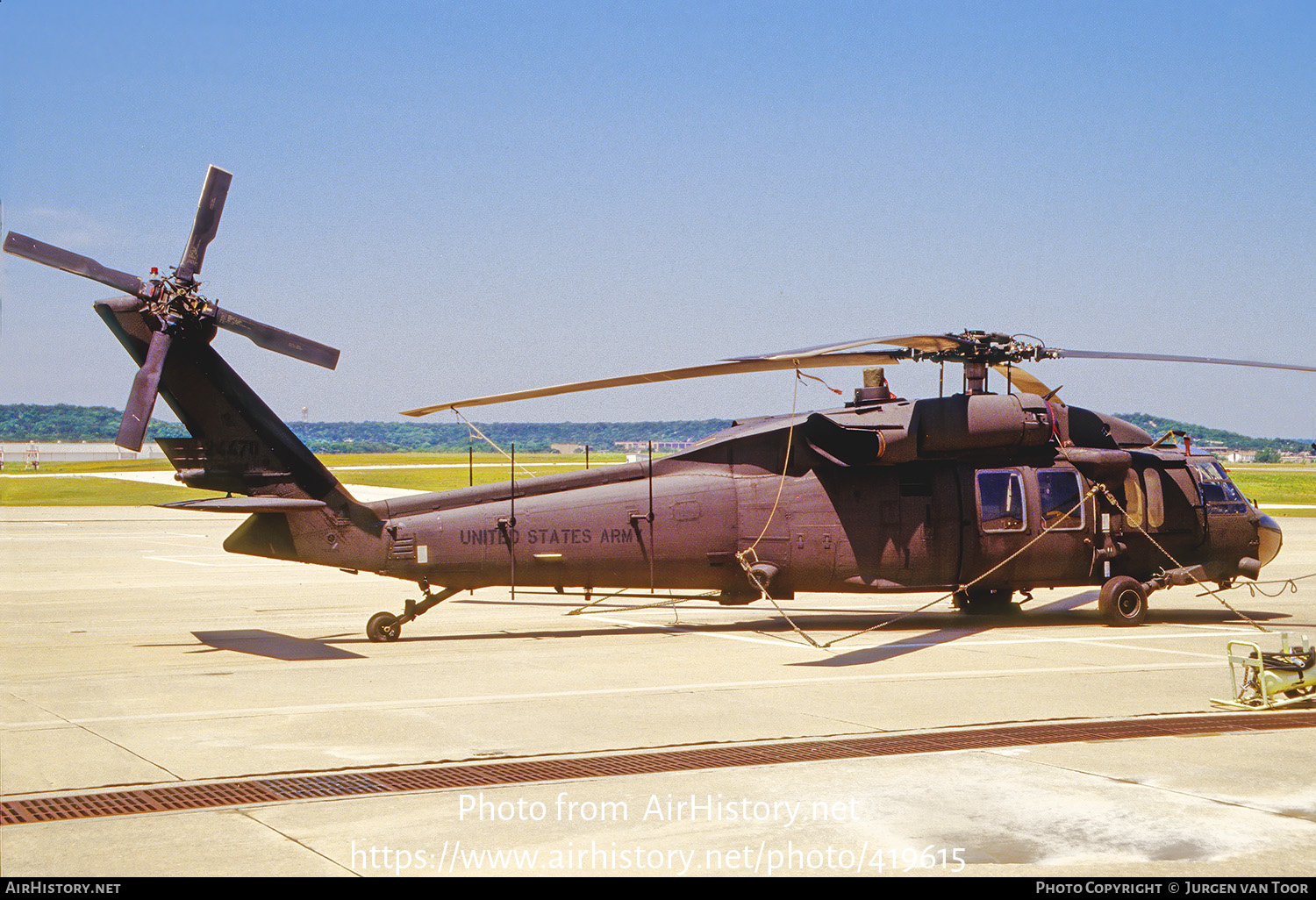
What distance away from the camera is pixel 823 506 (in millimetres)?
17344

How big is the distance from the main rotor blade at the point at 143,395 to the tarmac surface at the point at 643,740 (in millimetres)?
2684

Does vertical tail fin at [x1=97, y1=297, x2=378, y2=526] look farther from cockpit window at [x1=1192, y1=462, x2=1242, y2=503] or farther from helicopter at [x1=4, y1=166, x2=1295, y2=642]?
cockpit window at [x1=1192, y1=462, x2=1242, y2=503]

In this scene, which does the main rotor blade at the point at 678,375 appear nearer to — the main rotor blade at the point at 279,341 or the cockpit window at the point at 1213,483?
the main rotor blade at the point at 279,341

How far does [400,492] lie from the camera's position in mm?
64438

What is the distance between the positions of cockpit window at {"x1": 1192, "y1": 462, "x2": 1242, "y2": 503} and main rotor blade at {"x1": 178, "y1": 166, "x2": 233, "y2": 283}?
582 inches

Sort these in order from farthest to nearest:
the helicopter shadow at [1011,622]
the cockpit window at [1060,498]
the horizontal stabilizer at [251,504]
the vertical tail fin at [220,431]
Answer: the cockpit window at [1060,498] → the helicopter shadow at [1011,622] → the vertical tail fin at [220,431] → the horizontal stabilizer at [251,504]

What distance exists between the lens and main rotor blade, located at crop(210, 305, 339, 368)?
48.4ft

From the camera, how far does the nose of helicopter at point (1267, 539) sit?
61.4 feet

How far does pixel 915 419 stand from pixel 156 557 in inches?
877

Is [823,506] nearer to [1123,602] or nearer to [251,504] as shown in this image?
[1123,602]

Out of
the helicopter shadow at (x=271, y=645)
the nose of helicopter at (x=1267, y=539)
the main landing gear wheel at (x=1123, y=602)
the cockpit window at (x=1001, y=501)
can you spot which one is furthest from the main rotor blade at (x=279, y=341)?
the nose of helicopter at (x=1267, y=539)

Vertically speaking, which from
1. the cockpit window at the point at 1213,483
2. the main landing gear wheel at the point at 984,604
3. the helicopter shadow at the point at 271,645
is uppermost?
the cockpit window at the point at 1213,483

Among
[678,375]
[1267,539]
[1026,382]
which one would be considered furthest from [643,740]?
[1267,539]

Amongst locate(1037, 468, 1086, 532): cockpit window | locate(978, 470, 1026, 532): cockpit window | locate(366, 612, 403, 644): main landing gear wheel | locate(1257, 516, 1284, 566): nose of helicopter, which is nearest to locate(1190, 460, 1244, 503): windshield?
locate(1257, 516, 1284, 566): nose of helicopter
